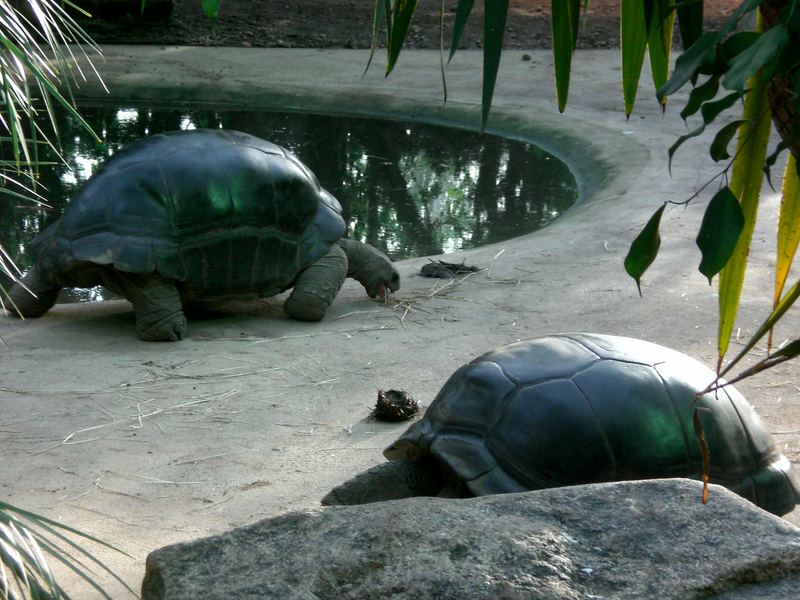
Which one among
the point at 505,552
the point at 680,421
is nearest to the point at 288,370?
the point at 680,421

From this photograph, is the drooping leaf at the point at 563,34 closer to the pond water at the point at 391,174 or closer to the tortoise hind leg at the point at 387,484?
the tortoise hind leg at the point at 387,484

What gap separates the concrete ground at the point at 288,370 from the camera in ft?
11.8

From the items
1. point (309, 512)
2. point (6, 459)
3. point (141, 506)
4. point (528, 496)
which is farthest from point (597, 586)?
point (6, 459)

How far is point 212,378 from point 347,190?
188 inches

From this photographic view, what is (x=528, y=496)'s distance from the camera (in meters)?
2.12

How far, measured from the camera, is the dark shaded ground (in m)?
16.3

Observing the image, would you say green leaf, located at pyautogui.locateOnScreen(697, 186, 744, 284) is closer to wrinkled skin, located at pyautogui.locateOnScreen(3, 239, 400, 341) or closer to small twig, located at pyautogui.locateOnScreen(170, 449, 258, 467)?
small twig, located at pyautogui.locateOnScreen(170, 449, 258, 467)

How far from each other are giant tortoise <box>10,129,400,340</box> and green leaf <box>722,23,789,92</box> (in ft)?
14.6

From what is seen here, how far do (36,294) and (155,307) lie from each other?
0.75 meters

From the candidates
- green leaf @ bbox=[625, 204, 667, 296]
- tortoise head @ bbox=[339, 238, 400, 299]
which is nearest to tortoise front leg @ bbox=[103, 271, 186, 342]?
tortoise head @ bbox=[339, 238, 400, 299]

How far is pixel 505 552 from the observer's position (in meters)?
1.90

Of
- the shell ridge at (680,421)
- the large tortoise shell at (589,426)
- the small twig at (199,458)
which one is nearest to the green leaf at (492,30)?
the large tortoise shell at (589,426)

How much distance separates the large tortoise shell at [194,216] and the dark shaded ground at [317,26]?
35.1ft

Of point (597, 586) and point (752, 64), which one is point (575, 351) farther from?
point (752, 64)
